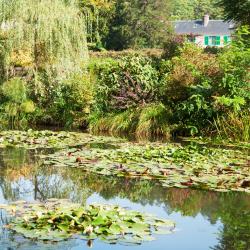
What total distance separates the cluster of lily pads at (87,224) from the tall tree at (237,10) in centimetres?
1470

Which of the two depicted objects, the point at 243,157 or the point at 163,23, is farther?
the point at 163,23

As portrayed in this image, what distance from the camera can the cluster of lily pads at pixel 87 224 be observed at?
5395mm

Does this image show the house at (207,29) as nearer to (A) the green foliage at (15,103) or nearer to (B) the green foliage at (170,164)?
(A) the green foliage at (15,103)

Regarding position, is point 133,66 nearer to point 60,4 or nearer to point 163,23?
point 60,4

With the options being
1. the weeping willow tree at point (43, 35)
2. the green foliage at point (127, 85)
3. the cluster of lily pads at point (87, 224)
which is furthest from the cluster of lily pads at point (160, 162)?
the weeping willow tree at point (43, 35)

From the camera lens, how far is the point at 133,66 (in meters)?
17.0

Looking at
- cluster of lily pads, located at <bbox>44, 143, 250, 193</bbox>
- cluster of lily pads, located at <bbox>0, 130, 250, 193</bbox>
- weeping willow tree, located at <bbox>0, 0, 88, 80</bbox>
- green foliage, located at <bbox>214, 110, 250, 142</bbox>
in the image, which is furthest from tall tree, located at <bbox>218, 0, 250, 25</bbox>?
cluster of lily pads, located at <bbox>44, 143, 250, 193</bbox>

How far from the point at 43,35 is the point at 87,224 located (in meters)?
12.1

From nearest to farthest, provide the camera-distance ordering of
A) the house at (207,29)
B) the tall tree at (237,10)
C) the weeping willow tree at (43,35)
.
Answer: the weeping willow tree at (43,35) → the tall tree at (237,10) → the house at (207,29)

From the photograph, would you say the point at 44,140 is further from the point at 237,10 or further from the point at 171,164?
the point at 237,10

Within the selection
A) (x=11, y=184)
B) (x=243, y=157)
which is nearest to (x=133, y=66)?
(x=243, y=157)

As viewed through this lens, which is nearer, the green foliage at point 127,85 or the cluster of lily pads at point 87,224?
the cluster of lily pads at point 87,224

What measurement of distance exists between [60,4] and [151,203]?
455 inches

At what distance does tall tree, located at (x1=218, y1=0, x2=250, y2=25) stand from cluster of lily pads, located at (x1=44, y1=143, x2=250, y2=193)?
971 centimetres
